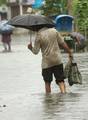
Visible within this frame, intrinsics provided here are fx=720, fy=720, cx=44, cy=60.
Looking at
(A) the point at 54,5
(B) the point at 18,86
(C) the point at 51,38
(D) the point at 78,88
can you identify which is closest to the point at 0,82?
(B) the point at 18,86

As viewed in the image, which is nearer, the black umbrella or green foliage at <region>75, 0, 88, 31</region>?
the black umbrella

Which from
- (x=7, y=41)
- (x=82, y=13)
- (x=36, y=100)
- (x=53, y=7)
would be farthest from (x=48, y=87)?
(x=53, y=7)

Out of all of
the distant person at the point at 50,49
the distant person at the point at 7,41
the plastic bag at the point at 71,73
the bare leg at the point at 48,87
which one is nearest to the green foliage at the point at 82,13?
the distant person at the point at 7,41

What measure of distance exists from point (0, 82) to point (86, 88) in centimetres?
344

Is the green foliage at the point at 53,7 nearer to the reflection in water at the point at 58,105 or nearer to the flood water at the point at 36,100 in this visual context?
the flood water at the point at 36,100

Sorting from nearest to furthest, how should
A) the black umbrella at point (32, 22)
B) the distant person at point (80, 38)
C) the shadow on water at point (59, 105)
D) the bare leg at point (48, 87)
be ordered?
the shadow on water at point (59, 105) → the black umbrella at point (32, 22) → the bare leg at point (48, 87) → the distant person at point (80, 38)

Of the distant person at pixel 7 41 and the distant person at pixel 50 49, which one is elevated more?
the distant person at pixel 50 49

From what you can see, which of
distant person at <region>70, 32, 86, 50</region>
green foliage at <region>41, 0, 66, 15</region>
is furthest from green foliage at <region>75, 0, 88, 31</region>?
green foliage at <region>41, 0, 66, 15</region>

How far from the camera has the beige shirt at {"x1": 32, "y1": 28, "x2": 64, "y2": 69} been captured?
14.8m

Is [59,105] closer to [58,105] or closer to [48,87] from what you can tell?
[58,105]

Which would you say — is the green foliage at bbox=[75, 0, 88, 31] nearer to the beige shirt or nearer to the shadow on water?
the beige shirt

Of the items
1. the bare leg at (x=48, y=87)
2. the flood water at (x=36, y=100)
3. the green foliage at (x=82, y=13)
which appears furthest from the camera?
the green foliage at (x=82, y=13)

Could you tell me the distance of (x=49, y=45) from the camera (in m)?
14.8

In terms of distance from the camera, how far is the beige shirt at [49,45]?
1475 cm
